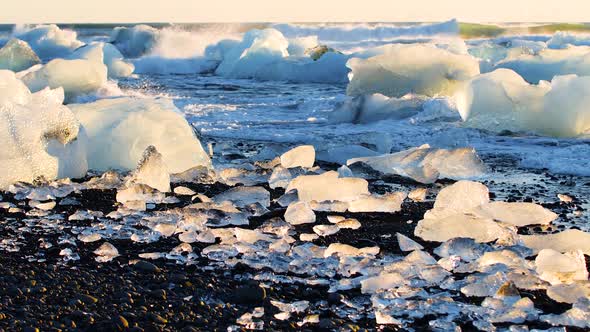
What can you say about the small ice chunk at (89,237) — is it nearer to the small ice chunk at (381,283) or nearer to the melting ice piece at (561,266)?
the small ice chunk at (381,283)

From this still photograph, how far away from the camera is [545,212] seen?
309 cm

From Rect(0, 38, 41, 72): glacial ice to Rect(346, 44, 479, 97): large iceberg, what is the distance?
637cm

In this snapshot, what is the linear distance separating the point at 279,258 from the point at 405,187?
1409 mm

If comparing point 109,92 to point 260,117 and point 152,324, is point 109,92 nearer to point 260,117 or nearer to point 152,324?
point 260,117

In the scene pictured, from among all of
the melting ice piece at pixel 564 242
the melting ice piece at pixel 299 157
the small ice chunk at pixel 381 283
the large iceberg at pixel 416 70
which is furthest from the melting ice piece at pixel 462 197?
the large iceberg at pixel 416 70

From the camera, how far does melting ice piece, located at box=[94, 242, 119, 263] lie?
2.56 m

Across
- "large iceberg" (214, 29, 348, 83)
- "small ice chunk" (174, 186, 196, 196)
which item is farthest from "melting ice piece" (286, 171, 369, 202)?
"large iceberg" (214, 29, 348, 83)

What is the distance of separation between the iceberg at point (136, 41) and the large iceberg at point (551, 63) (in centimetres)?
1142

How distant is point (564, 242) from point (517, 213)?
16.7 inches

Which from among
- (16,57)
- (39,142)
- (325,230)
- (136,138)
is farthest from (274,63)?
(325,230)

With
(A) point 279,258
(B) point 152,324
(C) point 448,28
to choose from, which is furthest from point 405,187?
(C) point 448,28

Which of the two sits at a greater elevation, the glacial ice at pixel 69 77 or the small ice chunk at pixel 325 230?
the small ice chunk at pixel 325 230

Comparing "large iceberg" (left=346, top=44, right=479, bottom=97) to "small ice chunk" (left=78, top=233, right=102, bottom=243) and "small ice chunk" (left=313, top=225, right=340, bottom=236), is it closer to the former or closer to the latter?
"small ice chunk" (left=313, top=225, right=340, bottom=236)

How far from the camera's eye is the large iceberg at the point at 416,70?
303 inches
